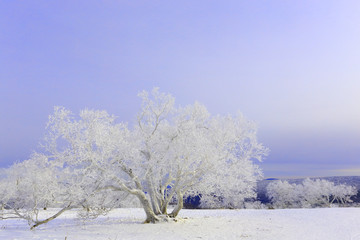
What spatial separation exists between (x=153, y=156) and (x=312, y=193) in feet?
187

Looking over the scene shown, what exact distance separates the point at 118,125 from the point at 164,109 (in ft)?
10.4

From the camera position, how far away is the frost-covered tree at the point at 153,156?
53.4 ft

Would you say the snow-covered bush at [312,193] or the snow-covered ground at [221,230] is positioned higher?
the snow-covered ground at [221,230]

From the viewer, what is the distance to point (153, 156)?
57.4 ft

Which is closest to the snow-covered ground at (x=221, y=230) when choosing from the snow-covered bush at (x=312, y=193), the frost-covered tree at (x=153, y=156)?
the frost-covered tree at (x=153, y=156)

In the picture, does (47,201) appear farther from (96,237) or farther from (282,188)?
(282,188)

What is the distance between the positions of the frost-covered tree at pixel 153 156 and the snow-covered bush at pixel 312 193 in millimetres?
43562

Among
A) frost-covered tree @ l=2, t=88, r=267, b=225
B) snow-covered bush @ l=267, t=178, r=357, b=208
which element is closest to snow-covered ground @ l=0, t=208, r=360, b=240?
frost-covered tree @ l=2, t=88, r=267, b=225

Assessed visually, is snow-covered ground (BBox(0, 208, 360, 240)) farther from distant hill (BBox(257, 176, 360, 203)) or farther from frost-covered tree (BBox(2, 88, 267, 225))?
distant hill (BBox(257, 176, 360, 203))

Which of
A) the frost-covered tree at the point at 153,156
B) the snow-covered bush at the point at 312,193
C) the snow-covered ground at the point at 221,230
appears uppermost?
the frost-covered tree at the point at 153,156

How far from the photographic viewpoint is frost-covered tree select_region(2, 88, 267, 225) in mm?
16266

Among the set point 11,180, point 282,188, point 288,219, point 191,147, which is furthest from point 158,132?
point 282,188

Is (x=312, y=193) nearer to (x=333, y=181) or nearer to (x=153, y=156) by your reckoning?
(x=333, y=181)

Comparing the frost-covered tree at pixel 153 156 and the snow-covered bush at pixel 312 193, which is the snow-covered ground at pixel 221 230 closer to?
the frost-covered tree at pixel 153 156
